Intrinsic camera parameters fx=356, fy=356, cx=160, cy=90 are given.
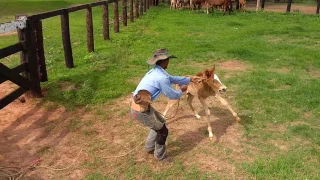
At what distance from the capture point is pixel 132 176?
14.5ft

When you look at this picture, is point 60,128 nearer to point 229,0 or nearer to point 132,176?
point 132,176

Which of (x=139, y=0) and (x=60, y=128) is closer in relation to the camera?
(x=60, y=128)

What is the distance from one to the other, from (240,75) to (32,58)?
15.5ft

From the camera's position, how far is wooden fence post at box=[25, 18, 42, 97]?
6.74 m

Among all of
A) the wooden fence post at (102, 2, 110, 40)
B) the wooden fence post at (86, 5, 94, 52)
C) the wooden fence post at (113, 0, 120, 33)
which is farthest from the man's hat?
the wooden fence post at (113, 0, 120, 33)

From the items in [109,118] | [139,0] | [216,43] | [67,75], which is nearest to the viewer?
[109,118]

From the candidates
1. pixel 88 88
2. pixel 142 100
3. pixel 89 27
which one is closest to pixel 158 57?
pixel 142 100

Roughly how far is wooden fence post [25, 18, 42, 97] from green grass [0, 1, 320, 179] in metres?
0.29

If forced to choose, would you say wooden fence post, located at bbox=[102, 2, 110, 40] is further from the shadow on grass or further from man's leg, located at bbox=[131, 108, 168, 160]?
man's leg, located at bbox=[131, 108, 168, 160]

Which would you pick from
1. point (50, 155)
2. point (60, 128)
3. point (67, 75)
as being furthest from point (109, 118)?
point (67, 75)

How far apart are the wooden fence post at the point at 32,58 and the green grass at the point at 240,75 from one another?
0.29 meters

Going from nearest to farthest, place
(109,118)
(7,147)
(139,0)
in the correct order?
(7,147), (109,118), (139,0)

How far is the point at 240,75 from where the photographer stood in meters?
8.55

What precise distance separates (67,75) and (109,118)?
2782 millimetres
